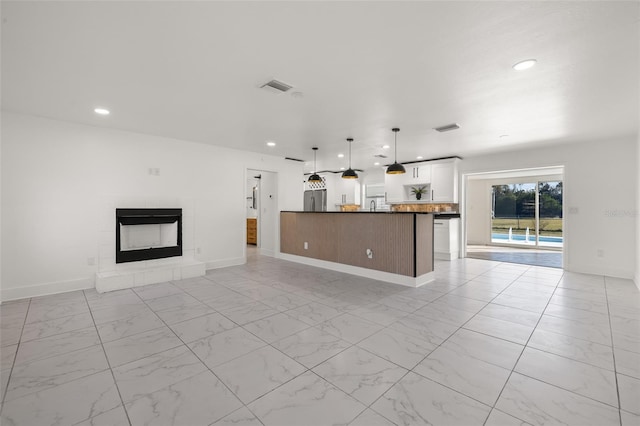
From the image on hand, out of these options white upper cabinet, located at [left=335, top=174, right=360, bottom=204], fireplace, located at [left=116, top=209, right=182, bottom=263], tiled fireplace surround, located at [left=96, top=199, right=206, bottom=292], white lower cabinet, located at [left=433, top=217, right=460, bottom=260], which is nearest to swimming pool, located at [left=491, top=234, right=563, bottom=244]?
white lower cabinet, located at [left=433, top=217, right=460, bottom=260]

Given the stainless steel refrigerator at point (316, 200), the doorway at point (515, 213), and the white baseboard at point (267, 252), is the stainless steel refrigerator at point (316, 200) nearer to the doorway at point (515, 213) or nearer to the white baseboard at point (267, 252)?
the white baseboard at point (267, 252)

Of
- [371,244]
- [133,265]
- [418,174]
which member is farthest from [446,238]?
[133,265]

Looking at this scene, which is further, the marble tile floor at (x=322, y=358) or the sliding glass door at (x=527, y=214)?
the sliding glass door at (x=527, y=214)

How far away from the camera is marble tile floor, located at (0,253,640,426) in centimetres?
165

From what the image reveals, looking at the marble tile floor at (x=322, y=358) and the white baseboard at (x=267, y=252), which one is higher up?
the white baseboard at (x=267, y=252)

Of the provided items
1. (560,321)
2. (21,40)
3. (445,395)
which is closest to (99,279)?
(21,40)

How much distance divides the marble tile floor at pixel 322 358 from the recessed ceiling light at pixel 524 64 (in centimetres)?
248

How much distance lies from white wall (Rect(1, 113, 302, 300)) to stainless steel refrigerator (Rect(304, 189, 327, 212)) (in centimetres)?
431

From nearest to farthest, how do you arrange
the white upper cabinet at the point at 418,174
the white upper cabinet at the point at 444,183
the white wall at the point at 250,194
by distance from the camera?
the white upper cabinet at the point at 444,183
the white upper cabinet at the point at 418,174
the white wall at the point at 250,194

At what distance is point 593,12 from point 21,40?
4.09 metres

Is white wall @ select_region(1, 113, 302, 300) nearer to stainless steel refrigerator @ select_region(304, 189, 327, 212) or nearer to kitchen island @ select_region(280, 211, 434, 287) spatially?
kitchen island @ select_region(280, 211, 434, 287)

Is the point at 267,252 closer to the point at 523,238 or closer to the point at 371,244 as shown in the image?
the point at 371,244

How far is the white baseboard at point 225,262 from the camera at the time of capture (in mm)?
5700

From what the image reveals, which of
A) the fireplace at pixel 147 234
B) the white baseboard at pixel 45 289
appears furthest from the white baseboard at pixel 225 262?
the white baseboard at pixel 45 289
